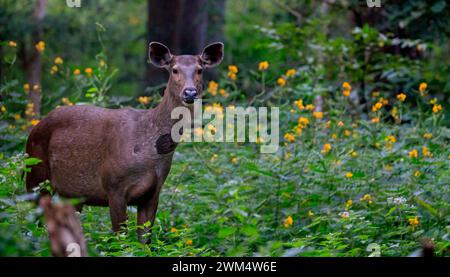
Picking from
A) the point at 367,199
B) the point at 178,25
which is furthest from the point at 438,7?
the point at 178,25

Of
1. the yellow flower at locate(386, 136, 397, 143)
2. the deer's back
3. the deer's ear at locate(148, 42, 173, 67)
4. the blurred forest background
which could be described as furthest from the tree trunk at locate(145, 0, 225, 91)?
the deer's ear at locate(148, 42, 173, 67)

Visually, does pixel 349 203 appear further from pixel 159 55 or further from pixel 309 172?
pixel 159 55

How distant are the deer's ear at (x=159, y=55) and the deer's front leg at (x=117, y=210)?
49.7 inches

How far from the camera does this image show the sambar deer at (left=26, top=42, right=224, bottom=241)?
748 centimetres

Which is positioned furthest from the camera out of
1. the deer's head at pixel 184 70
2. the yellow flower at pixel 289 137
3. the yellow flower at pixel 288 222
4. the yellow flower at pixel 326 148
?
the yellow flower at pixel 289 137

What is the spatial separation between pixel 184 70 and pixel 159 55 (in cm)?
56

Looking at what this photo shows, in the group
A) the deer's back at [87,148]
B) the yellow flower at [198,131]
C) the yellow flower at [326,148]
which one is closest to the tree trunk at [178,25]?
the yellow flower at [198,131]

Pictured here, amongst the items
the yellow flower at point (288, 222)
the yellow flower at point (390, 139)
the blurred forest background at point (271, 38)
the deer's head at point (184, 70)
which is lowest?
the yellow flower at point (288, 222)

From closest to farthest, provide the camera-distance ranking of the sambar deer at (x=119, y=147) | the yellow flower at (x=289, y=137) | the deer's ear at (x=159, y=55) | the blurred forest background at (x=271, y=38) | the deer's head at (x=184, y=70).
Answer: the deer's head at (x=184, y=70) < the sambar deer at (x=119, y=147) < the deer's ear at (x=159, y=55) < the yellow flower at (x=289, y=137) < the blurred forest background at (x=271, y=38)

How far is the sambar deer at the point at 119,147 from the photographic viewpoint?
7.48 meters

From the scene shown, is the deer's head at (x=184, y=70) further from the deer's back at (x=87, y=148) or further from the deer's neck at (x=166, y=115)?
the deer's back at (x=87, y=148)

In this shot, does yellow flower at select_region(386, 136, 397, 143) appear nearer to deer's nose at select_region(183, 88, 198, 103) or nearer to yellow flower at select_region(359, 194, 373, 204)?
yellow flower at select_region(359, 194, 373, 204)

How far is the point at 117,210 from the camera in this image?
7508 millimetres
